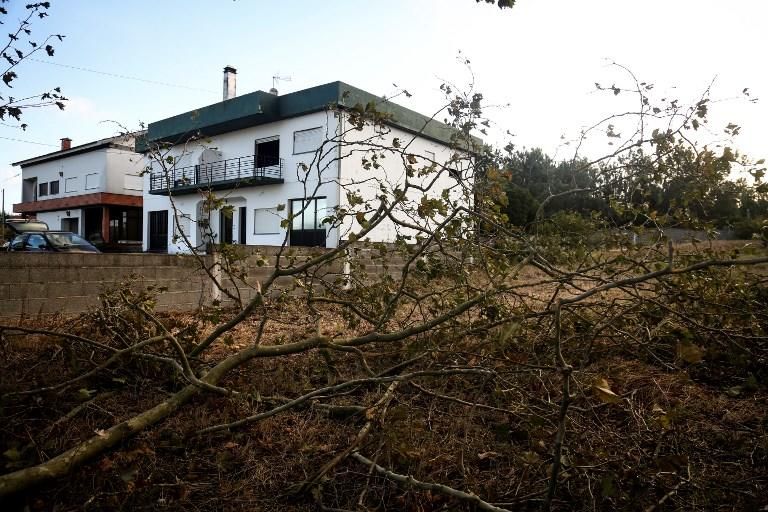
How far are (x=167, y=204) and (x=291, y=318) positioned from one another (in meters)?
19.4

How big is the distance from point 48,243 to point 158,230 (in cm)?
1022

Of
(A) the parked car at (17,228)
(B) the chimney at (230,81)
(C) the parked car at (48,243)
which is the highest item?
(B) the chimney at (230,81)

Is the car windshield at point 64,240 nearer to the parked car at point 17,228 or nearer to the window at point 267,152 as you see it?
the parked car at point 17,228

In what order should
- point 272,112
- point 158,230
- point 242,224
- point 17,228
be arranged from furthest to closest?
point 158,230 < point 242,224 < point 272,112 < point 17,228

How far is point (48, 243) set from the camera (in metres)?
14.0

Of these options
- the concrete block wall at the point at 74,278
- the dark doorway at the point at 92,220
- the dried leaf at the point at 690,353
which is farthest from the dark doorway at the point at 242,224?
the dried leaf at the point at 690,353

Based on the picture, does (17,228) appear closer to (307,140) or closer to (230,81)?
(307,140)

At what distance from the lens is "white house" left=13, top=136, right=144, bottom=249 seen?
27484 mm

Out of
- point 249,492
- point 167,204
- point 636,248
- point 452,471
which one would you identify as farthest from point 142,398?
point 167,204

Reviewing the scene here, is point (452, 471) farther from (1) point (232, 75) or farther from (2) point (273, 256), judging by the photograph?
(1) point (232, 75)

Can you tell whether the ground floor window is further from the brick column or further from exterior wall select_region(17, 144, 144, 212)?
exterior wall select_region(17, 144, 144, 212)

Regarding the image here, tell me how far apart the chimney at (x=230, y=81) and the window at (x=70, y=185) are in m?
13.0

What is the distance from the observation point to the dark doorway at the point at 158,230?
77.6ft

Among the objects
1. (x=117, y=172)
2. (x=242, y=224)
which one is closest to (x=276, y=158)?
(x=242, y=224)
